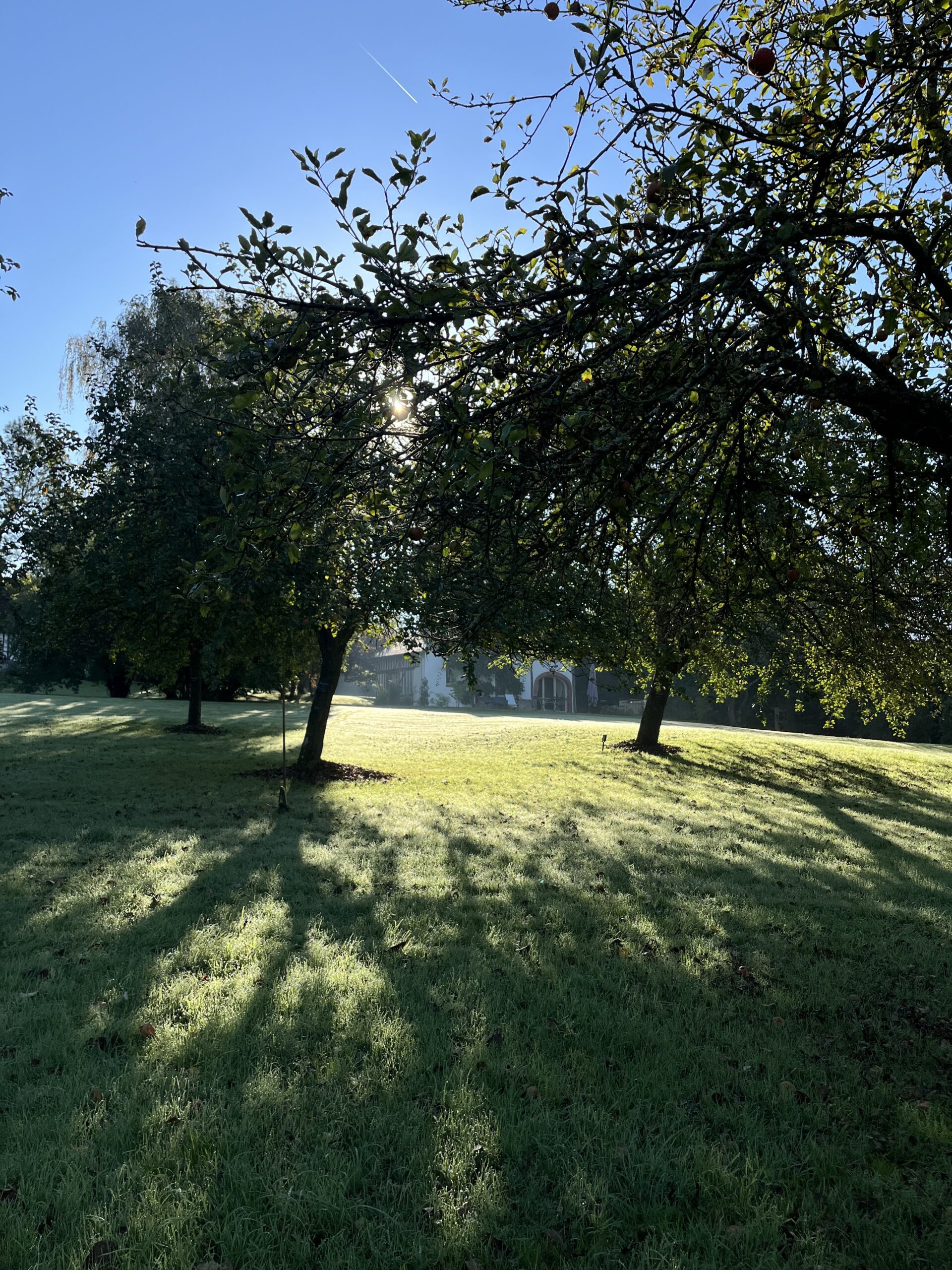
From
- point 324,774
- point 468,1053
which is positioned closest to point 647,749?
point 324,774

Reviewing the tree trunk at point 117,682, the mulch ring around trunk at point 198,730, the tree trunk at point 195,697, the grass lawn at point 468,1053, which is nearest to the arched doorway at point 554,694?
the tree trunk at point 117,682

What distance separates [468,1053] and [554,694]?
206 ft

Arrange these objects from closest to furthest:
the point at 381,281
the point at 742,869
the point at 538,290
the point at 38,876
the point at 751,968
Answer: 1. the point at 381,281
2. the point at 538,290
3. the point at 751,968
4. the point at 38,876
5. the point at 742,869

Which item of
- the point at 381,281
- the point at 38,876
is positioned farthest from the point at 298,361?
the point at 38,876

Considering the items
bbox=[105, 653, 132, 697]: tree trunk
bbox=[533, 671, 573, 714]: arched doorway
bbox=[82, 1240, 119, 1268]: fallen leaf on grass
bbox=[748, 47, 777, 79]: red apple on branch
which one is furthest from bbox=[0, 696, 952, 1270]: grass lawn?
bbox=[533, 671, 573, 714]: arched doorway

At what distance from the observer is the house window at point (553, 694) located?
211 ft

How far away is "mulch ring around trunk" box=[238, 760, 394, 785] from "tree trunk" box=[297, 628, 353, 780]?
2.9 inches

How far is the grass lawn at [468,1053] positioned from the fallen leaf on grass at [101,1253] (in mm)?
11

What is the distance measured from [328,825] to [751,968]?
705 centimetres

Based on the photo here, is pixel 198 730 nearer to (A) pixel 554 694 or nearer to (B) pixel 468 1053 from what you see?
(B) pixel 468 1053

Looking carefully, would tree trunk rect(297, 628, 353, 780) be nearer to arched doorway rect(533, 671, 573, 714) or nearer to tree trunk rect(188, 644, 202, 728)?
tree trunk rect(188, 644, 202, 728)

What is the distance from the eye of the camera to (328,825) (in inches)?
439

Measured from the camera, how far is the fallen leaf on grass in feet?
8.93

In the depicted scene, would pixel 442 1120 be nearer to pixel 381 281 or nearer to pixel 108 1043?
pixel 108 1043
